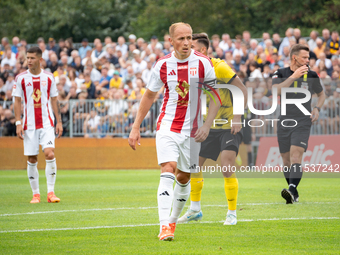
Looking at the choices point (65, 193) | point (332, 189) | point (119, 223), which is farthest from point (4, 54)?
point (119, 223)

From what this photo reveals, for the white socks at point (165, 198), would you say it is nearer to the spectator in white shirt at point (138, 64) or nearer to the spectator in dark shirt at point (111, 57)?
the spectator in white shirt at point (138, 64)

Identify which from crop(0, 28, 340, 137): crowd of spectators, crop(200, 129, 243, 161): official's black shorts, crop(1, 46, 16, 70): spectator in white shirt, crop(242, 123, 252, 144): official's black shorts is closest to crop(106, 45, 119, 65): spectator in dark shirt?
crop(0, 28, 340, 137): crowd of spectators

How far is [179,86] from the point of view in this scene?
6148 mm

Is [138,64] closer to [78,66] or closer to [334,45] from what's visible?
[78,66]

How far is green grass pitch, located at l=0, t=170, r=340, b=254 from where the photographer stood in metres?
5.58

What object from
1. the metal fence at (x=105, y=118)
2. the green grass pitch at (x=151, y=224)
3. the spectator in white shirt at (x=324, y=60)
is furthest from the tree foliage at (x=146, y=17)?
the green grass pitch at (x=151, y=224)

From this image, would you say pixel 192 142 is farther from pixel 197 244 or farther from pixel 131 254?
pixel 131 254

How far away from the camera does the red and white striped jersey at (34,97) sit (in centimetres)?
1013

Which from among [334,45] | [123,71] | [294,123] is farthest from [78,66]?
[294,123]

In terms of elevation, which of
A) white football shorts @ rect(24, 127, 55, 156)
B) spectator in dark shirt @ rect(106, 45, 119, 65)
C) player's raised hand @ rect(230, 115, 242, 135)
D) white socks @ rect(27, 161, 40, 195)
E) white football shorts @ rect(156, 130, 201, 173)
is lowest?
white socks @ rect(27, 161, 40, 195)

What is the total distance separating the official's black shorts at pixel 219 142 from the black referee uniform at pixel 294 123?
198 cm

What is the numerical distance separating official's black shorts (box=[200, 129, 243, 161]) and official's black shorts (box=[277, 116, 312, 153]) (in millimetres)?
1988

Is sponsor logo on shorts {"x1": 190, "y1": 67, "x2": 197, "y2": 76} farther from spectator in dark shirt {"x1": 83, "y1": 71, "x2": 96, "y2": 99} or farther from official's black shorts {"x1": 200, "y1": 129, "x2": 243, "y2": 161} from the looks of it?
spectator in dark shirt {"x1": 83, "y1": 71, "x2": 96, "y2": 99}

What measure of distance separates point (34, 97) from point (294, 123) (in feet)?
15.3
